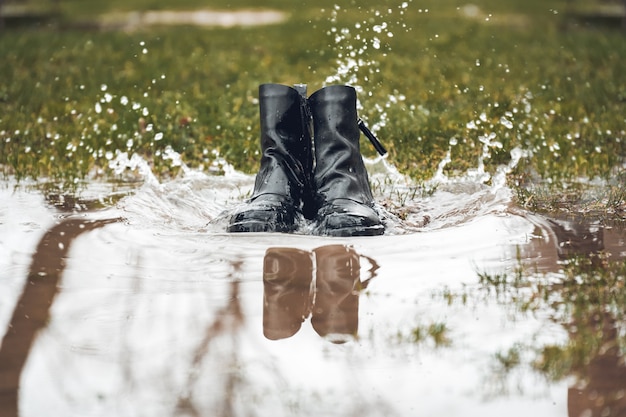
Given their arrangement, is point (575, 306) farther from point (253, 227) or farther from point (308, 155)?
point (308, 155)

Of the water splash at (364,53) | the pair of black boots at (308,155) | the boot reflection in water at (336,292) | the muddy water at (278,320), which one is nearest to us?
the muddy water at (278,320)

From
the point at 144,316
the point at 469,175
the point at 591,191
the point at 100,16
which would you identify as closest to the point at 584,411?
the point at 144,316

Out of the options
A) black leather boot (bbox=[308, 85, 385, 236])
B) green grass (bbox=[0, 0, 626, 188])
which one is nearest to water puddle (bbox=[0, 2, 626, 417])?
black leather boot (bbox=[308, 85, 385, 236])

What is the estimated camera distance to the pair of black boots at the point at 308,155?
3.62 metres

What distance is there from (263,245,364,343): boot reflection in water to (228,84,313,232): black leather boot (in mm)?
498

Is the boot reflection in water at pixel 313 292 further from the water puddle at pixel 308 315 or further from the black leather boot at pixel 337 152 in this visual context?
the black leather boot at pixel 337 152

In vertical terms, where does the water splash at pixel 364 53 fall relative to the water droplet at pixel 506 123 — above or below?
above

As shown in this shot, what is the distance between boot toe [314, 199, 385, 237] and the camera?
3396 mm

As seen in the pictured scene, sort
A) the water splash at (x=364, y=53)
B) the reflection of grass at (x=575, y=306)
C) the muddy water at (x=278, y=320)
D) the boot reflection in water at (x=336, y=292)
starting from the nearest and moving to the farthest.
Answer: the muddy water at (x=278, y=320), the reflection of grass at (x=575, y=306), the boot reflection in water at (x=336, y=292), the water splash at (x=364, y=53)

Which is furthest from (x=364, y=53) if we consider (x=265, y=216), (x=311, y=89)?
(x=265, y=216)

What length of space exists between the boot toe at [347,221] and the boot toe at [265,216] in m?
0.12

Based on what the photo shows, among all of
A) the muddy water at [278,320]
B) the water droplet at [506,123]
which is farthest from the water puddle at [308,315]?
the water droplet at [506,123]

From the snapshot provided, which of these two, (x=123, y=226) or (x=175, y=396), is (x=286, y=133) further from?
(x=175, y=396)

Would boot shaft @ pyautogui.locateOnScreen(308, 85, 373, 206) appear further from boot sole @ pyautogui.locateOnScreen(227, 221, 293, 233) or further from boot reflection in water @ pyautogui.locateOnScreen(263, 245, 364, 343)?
boot reflection in water @ pyautogui.locateOnScreen(263, 245, 364, 343)
